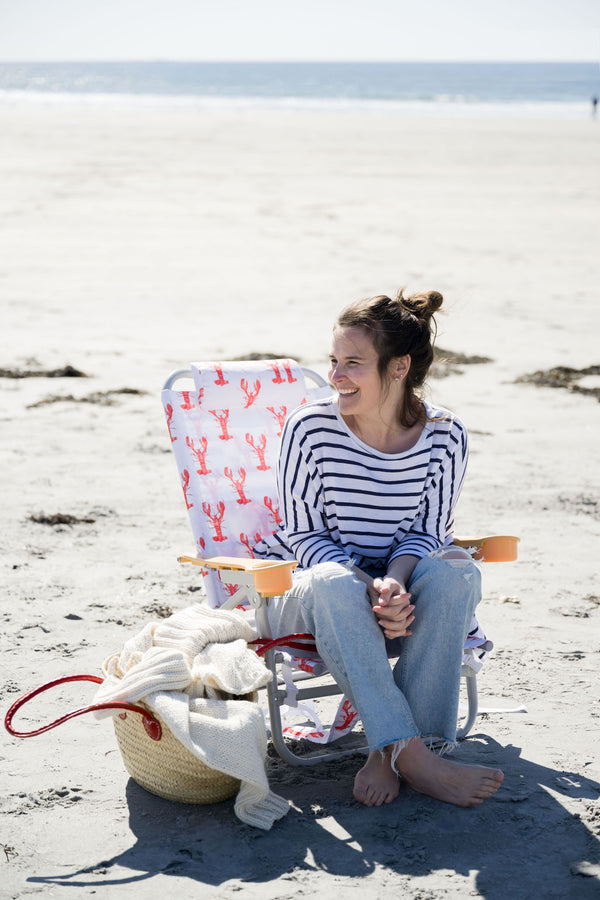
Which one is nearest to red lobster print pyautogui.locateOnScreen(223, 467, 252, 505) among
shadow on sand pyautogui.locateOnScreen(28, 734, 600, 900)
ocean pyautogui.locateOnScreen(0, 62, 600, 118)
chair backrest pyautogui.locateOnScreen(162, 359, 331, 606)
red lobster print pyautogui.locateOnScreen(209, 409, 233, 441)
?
chair backrest pyautogui.locateOnScreen(162, 359, 331, 606)

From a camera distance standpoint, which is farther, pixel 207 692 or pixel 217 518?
pixel 217 518

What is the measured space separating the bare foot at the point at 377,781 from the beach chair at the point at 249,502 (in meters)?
0.24

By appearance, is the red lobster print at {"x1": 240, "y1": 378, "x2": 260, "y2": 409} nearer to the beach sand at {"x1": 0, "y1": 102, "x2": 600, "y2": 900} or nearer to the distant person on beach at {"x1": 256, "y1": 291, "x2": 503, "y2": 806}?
the distant person on beach at {"x1": 256, "y1": 291, "x2": 503, "y2": 806}

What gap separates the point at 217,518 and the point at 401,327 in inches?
37.2

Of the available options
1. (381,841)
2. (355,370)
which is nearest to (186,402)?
(355,370)

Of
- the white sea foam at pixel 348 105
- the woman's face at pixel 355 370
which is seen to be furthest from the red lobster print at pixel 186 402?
the white sea foam at pixel 348 105

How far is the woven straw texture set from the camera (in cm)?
273

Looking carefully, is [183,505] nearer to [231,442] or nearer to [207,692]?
[231,442]

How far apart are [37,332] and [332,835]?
6758 millimetres

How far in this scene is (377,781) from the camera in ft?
9.43

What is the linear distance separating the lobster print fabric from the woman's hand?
2.76 ft

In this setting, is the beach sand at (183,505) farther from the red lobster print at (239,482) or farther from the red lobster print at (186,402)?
the red lobster print at (186,402)

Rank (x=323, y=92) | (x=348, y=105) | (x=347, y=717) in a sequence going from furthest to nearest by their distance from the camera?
1. (x=323, y=92)
2. (x=348, y=105)
3. (x=347, y=717)

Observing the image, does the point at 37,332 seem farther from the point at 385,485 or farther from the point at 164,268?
the point at 385,485
